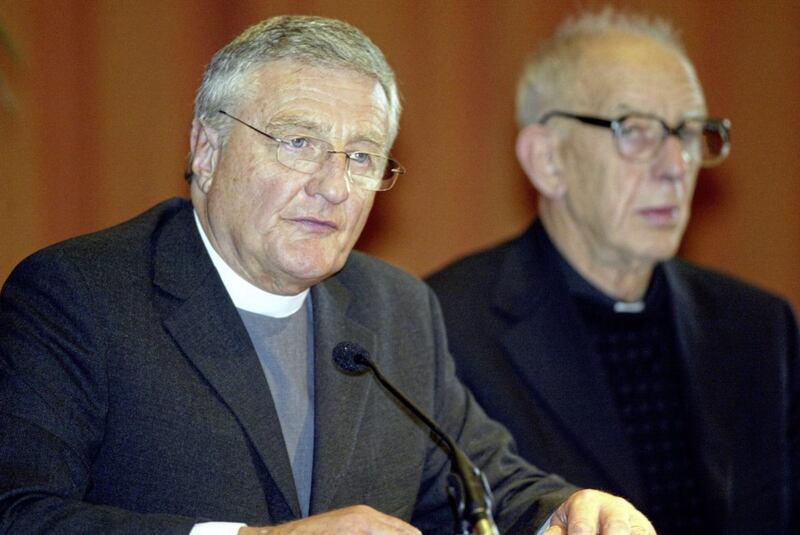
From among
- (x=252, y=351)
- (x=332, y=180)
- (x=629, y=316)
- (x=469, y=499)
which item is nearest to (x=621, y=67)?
(x=629, y=316)

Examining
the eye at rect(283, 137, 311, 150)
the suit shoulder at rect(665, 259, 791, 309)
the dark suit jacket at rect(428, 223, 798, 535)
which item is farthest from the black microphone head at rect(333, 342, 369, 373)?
the suit shoulder at rect(665, 259, 791, 309)

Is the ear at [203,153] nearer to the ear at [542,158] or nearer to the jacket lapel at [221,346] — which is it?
the jacket lapel at [221,346]

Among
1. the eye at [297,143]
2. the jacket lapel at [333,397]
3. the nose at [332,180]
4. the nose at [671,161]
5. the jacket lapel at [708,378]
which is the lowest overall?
the jacket lapel at [708,378]

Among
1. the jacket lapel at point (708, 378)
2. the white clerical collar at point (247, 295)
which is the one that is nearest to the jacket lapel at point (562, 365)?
the jacket lapel at point (708, 378)

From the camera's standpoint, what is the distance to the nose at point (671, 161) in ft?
11.2

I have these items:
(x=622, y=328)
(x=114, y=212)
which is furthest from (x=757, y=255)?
(x=114, y=212)

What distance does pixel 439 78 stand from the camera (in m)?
3.99

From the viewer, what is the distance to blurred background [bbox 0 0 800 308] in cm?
338

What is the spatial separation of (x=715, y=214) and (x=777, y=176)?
11.6 inches

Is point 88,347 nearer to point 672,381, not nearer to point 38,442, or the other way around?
point 38,442

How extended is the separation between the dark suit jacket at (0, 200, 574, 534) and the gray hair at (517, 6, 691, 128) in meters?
1.33

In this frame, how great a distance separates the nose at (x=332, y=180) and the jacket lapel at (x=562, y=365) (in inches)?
38.9

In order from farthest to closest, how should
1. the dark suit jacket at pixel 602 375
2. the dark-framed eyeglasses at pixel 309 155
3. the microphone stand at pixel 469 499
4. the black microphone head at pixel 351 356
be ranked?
Answer: the dark suit jacket at pixel 602 375 → the dark-framed eyeglasses at pixel 309 155 → the black microphone head at pixel 351 356 → the microphone stand at pixel 469 499

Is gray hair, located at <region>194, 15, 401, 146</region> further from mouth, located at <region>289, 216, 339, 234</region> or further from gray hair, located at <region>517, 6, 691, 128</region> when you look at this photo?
gray hair, located at <region>517, 6, 691, 128</region>
